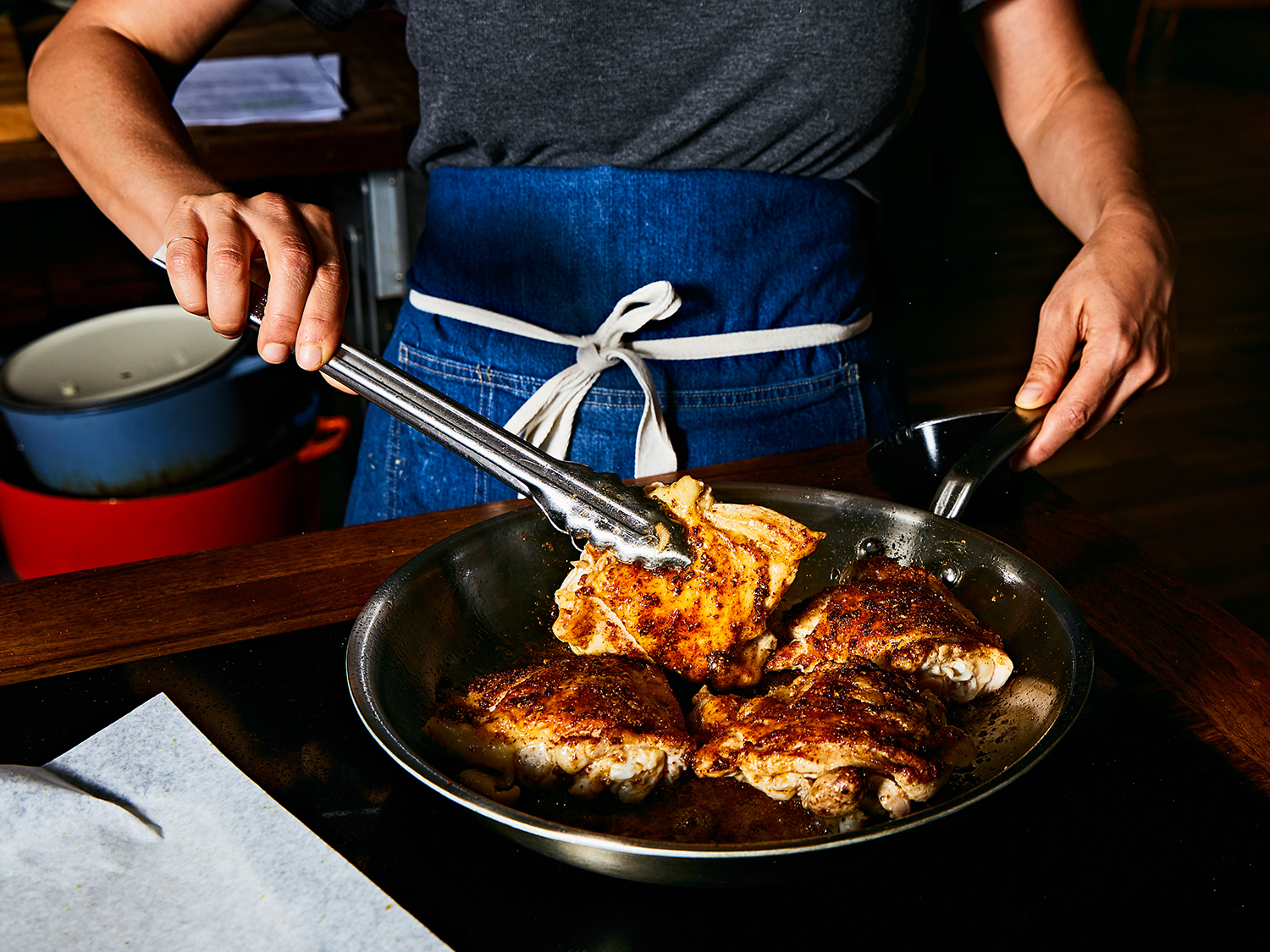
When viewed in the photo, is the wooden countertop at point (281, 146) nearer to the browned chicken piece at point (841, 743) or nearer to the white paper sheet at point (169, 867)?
the white paper sheet at point (169, 867)

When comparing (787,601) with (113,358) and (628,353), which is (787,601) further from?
(113,358)

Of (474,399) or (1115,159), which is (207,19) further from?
(1115,159)

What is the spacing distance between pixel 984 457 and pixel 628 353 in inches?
15.3

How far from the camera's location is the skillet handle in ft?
2.84

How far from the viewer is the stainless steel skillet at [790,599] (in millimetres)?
542

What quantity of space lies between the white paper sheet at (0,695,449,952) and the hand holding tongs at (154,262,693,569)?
0.26m

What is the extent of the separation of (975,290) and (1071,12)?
9.98 feet

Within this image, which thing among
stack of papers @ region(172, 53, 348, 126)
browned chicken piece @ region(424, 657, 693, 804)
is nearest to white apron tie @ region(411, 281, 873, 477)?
browned chicken piece @ region(424, 657, 693, 804)

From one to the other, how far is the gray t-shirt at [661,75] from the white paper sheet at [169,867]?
74cm

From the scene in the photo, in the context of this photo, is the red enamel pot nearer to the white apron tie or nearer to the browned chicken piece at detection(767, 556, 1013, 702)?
the white apron tie

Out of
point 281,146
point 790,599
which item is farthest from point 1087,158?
point 281,146

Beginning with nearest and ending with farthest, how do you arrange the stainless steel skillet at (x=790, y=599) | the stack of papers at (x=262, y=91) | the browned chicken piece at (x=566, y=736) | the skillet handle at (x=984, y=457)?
the stainless steel skillet at (x=790, y=599) < the browned chicken piece at (x=566, y=736) < the skillet handle at (x=984, y=457) < the stack of papers at (x=262, y=91)

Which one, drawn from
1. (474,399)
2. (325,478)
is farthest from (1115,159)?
(325,478)

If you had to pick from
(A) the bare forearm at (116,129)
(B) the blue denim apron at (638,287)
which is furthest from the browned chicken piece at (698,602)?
(A) the bare forearm at (116,129)
